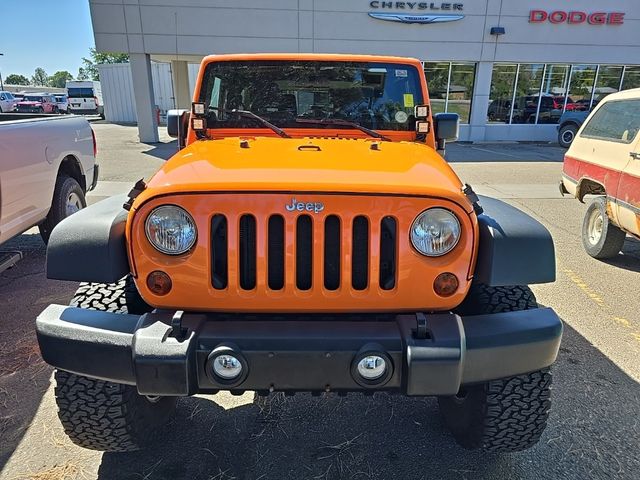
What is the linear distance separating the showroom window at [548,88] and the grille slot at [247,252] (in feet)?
58.9

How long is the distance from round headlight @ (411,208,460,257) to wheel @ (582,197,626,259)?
4.13 meters

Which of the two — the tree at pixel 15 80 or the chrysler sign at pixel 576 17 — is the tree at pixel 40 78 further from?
the chrysler sign at pixel 576 17

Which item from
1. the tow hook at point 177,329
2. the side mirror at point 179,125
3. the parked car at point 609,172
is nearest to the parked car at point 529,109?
the parked car at point 609,172

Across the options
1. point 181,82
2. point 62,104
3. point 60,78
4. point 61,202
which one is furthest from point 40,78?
point 61,202

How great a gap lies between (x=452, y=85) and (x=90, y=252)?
17806 millimetres

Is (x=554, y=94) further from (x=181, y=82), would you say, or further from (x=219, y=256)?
(x=219, y=256)

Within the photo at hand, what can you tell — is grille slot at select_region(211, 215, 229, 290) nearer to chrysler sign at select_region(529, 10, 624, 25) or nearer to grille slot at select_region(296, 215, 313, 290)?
grille slot at select_region(296, 215, 313, 290)

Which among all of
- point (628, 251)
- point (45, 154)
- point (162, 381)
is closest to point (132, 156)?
point (45, 154)

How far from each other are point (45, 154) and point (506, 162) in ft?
38.5

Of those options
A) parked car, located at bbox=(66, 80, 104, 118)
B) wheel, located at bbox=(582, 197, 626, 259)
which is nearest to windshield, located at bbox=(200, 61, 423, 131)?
wheel, located at bbox=(582, 197, 626, 259)

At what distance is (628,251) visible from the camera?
19.1ft

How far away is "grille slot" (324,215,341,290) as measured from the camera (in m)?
1.95

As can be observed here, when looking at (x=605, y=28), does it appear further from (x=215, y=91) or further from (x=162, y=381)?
(x=162, y=381)

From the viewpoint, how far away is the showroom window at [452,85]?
57.1 feet
